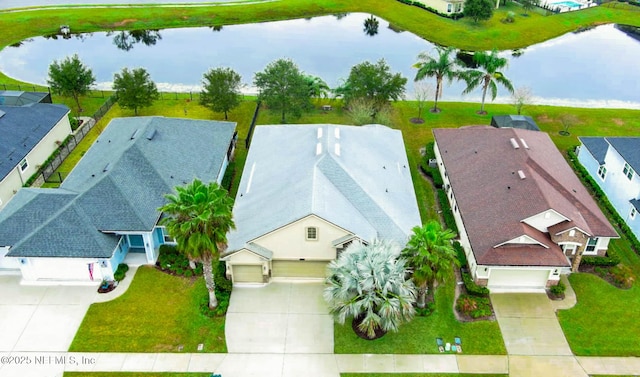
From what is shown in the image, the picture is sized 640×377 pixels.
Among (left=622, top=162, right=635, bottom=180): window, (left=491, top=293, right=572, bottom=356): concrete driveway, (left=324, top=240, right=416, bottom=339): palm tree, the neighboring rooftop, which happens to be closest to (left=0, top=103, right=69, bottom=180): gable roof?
(left=324, top=240, right=416, bottom=339): palm tree

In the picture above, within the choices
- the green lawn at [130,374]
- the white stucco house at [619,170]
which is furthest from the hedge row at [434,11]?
the green lawn at [130,374]

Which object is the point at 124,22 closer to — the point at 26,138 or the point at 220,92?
the point at 220,92

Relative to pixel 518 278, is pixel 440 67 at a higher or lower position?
higher

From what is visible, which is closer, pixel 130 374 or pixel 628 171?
pixel 130 374

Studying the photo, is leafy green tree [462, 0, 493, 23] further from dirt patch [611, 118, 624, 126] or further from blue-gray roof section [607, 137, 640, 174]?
blue-gray roof section [607, 137, 640, 174]

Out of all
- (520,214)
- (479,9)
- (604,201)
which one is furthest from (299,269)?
(479,9)
